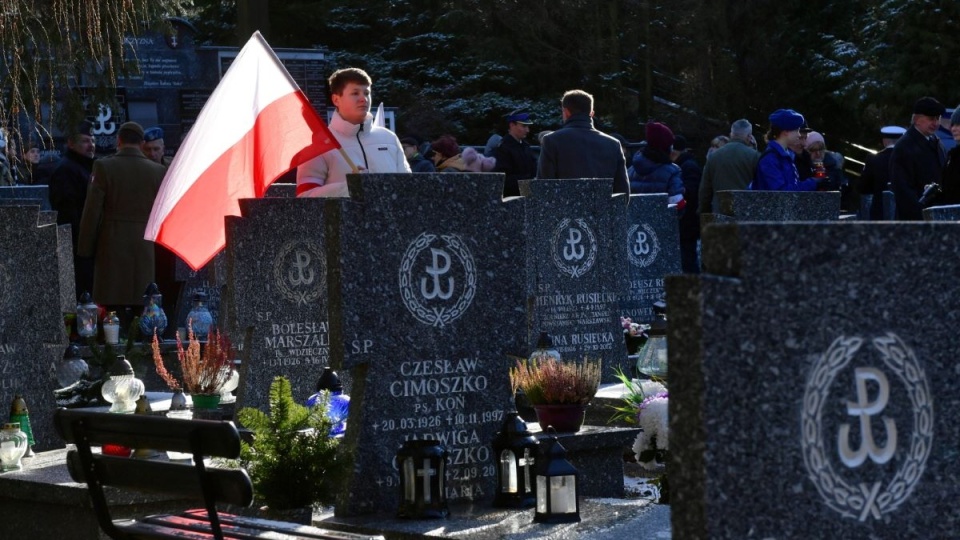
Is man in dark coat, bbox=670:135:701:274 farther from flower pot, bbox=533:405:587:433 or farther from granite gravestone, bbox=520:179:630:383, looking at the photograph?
flower pot, bbox=533:405:587:433

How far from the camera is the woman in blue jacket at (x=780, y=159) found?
1186 centimetres

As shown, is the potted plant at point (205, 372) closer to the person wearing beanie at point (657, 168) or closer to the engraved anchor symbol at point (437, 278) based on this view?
the engraved anchor symbol at point (437, 278)

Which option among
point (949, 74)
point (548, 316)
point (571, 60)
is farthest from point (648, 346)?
point (571, 60)

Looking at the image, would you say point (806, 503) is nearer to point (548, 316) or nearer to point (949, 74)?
point (548, 316)

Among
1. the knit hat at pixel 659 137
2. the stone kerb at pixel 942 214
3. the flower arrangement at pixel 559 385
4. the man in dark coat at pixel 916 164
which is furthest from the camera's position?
the knit hat at pixel 659 137

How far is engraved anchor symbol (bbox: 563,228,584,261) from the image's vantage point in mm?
10594

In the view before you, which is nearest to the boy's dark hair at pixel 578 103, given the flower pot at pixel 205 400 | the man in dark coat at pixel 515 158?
the man in dark coat at pixel 515 158

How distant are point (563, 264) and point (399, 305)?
4.40 meters

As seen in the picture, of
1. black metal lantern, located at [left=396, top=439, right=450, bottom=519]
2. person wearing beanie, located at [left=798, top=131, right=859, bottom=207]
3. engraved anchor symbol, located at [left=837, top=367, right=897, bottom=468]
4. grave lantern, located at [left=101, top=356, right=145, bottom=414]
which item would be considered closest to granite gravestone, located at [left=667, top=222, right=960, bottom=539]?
engraved anchor symbol, located at [left=837, top=367, right=897, bottom=468]

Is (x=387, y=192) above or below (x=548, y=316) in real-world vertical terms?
above

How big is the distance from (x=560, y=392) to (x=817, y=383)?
11.9ft

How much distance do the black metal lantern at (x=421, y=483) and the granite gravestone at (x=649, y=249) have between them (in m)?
7.30

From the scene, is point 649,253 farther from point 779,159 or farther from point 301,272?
point 301,272

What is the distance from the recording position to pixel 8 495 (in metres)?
6.75
